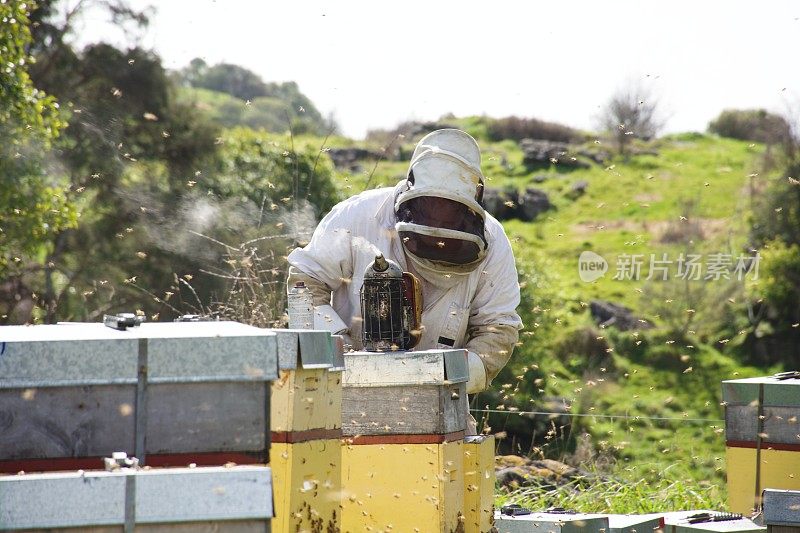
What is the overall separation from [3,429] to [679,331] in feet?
85.4

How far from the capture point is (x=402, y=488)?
4.03 metres

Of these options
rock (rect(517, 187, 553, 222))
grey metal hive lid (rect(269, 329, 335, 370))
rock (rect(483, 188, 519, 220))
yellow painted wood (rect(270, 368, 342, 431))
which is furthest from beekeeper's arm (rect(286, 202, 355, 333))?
rock (rect(517, 187, 553, 222))

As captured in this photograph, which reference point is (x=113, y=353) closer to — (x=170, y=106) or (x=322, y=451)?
(x=322, y=451)

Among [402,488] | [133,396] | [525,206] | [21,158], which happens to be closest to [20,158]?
[21,158]

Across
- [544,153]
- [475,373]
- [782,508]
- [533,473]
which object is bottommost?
[533,473]

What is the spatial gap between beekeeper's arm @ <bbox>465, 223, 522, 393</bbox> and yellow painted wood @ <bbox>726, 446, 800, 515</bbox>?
1212mm

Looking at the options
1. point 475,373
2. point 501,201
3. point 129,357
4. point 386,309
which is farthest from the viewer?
point 501,201

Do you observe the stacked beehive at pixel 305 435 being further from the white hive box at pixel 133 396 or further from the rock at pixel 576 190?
the rock at pixel 576 190

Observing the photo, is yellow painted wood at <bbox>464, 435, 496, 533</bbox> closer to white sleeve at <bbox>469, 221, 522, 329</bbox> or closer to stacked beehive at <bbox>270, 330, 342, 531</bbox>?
stacked beehive at <bbox>270, 330, 342, 531</bbox>

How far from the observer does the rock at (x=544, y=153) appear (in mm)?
38312

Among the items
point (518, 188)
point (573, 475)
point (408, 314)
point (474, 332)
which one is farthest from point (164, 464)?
point (518, 188)

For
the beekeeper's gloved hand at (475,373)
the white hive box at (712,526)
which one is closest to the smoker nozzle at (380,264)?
the beekeeper's gloved hand at (475,373)

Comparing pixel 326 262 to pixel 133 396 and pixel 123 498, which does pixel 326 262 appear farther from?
pixel 123 498

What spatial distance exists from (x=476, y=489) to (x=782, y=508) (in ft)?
4.30
